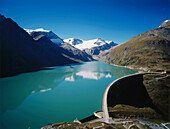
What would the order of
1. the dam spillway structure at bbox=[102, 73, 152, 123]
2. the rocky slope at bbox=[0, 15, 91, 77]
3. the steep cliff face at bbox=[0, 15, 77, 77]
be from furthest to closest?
1. the steep cliff face at bbox=[0, 15, 77, 77]
2. the rocky slope at bbox=[0, 15, 91, 77]
3. the dam spillway structure at bbox=[102, 73, 152, 123]

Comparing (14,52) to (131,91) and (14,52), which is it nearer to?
(14,52)

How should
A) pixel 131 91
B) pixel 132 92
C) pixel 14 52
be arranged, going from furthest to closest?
pixel 14 52 < pixel 131 91 < pixel 132 92

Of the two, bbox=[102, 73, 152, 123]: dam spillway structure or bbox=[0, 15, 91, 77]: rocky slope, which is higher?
bbox=[0, 15, 91, 77]: rocky slope

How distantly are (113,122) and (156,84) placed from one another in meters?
52.9

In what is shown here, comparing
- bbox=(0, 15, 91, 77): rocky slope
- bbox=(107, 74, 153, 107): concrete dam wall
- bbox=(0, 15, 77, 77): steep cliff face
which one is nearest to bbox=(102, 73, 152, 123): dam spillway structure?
bbox=(107, 74, 153, 107): concrete dam wall

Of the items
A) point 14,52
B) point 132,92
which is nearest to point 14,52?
point 14,52

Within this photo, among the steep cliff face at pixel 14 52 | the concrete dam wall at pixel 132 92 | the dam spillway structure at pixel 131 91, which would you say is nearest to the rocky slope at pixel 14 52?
the steep cliff face at pixel 14 52

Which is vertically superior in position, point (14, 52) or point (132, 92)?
Answer: point (14, 52)

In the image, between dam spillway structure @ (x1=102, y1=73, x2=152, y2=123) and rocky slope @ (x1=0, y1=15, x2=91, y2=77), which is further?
rocky slope @ (x1=0, y1=15, x2=91, y2=77)

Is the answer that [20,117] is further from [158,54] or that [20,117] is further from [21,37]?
[21,37]

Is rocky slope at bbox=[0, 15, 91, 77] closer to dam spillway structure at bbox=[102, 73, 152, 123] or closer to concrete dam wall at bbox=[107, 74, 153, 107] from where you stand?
dam spillway structure at bbox=[102, 73, 152, 123]

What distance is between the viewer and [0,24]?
146250 mm

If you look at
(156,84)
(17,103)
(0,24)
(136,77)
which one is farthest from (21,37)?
(156,84)

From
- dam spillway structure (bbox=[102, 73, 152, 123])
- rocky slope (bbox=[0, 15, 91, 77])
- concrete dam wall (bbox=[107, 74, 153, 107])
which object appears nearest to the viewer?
dam spillway structure (bbox=[102, 73, 152, 123])
